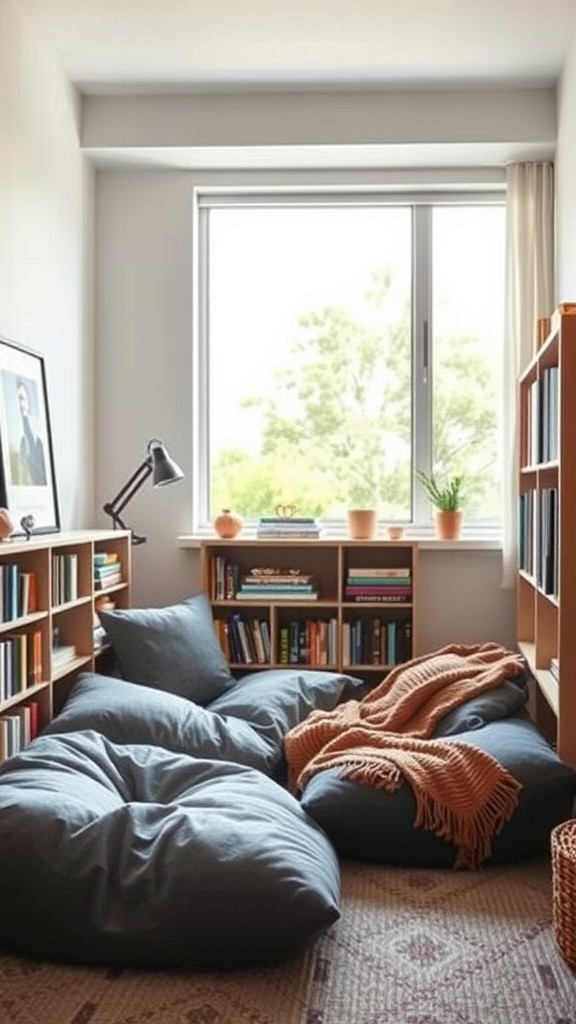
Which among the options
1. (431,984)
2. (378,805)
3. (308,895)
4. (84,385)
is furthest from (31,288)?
(431,984)

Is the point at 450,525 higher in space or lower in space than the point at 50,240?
lower

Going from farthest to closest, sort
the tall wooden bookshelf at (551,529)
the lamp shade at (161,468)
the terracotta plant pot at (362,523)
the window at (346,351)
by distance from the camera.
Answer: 1. the window at (346,351)
2. the terracotta plant pot at (362,523)
3. the lamp shade at (161,468)
4. the tall wooden bookshelf at (551,529)

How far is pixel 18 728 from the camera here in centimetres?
257

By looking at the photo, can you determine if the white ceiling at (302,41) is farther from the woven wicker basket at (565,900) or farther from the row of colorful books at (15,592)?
the woven wicker basket at (565,900)

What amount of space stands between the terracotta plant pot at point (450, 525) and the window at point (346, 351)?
0.17m

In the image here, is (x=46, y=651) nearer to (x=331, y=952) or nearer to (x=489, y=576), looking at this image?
(x=331, y=952)

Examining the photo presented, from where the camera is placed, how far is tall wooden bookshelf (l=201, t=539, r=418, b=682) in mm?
3699

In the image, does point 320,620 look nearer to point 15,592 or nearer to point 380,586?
point 380,586

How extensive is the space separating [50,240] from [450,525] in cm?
199

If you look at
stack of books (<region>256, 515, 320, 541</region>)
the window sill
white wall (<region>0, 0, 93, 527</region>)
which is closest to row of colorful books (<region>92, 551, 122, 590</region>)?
white wall (<region>0, 0, 93, 527</region>)

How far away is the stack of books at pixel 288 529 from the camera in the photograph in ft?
12.3

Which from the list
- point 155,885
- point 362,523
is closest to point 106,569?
point 362,523

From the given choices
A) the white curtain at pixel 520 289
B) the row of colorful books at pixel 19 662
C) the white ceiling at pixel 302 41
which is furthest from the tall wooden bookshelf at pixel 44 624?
the white ceiling at pixel 302 41

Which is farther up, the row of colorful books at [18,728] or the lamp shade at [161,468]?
the lamp shade at [161,468]
